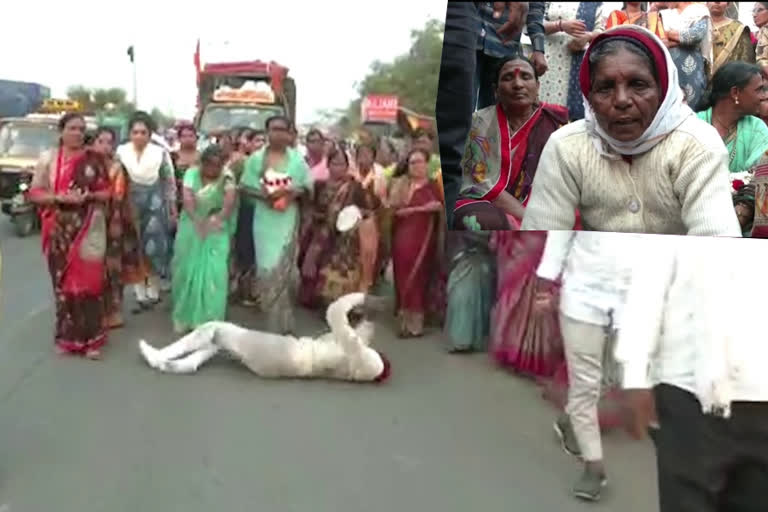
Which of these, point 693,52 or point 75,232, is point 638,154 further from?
point 75,232

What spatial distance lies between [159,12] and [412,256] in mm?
561

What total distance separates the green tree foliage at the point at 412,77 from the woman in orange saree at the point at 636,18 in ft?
1.44

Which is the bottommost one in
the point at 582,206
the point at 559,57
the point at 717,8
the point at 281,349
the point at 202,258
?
the point at 281,349

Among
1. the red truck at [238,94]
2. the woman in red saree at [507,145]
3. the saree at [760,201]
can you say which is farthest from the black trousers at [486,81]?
the saree at [760,201]

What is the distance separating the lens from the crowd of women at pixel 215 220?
1264mm

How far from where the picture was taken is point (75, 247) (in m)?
1.29

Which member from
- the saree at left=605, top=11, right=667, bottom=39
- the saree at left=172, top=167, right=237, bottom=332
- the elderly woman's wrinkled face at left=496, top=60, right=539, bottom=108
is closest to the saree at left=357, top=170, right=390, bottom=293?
the saree at left=172, top=167, right=237, bottom=332

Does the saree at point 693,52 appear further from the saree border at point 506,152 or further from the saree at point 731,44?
the saree border at point 506,152

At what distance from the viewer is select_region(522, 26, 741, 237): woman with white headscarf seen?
1.28 metres

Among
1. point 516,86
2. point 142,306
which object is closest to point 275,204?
point 142,306

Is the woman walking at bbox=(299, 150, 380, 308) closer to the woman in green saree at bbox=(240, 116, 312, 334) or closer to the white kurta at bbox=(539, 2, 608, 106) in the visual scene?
the woman in green saree at bbox=(240, 116, 312, 334)

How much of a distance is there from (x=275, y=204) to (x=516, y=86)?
0.51 metres

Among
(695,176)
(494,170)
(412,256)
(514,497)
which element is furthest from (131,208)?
(695,176)

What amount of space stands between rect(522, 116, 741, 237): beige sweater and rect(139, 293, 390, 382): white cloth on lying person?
36 centimetres
